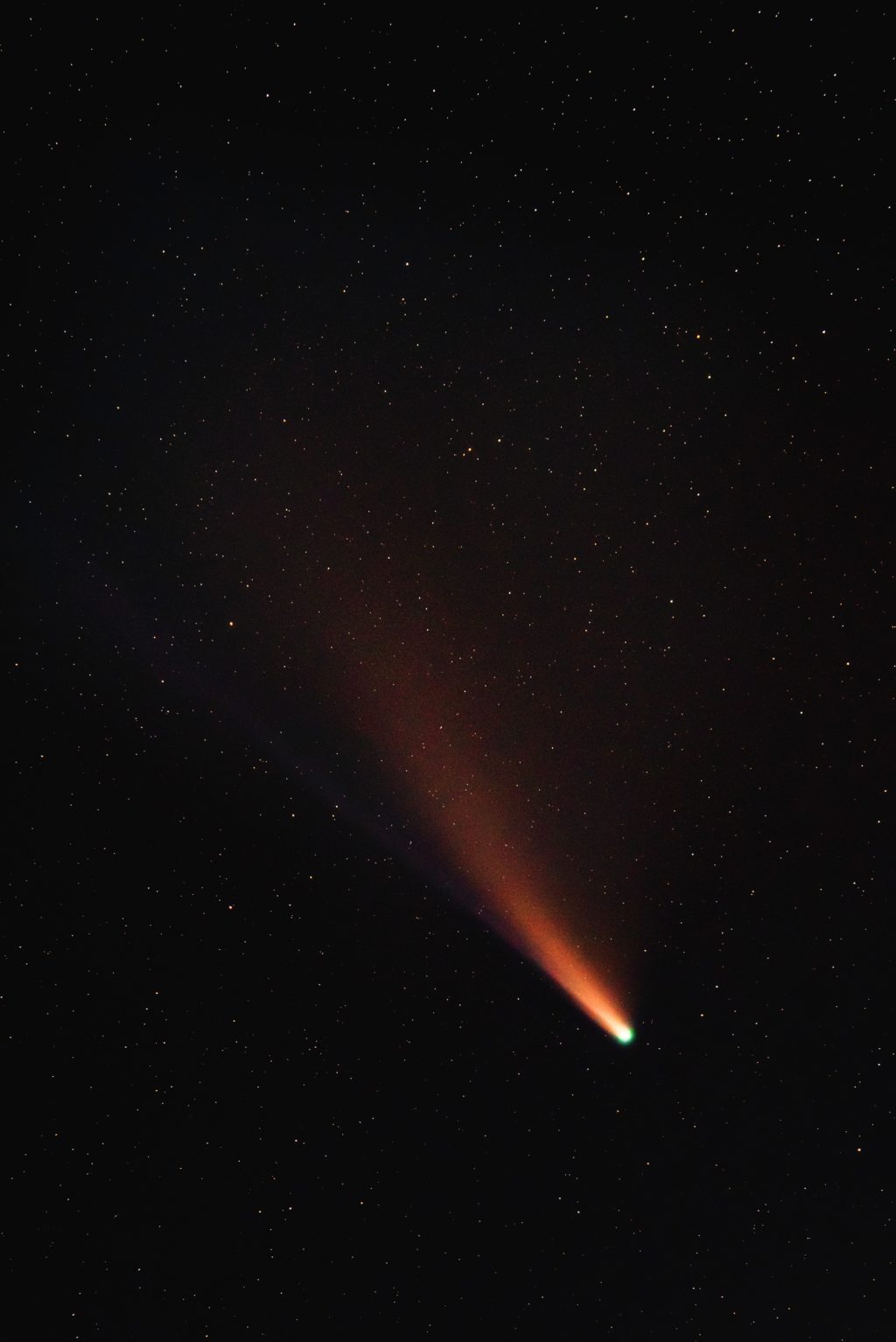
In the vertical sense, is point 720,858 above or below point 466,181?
below

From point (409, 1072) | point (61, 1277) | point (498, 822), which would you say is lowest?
point (61, 1277)

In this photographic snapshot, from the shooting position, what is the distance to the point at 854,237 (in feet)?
1.70

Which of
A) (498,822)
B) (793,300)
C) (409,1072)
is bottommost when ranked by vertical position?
(409,1072)

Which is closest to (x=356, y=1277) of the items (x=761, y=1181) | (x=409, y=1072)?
(x=409, y=1072)

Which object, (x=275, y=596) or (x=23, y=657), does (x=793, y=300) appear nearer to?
(x=275, y=596)

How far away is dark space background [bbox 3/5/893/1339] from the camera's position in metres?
0.52

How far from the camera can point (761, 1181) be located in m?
0.56

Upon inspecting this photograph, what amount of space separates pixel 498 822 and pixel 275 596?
17cm

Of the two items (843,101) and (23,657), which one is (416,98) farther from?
(23,657)

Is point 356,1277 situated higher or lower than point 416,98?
lower

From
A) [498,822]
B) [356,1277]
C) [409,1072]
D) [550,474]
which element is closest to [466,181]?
[550,474]

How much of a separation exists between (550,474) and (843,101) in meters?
0.23

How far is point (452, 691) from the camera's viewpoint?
0.54m

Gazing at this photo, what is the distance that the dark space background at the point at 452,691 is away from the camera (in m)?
0.52
